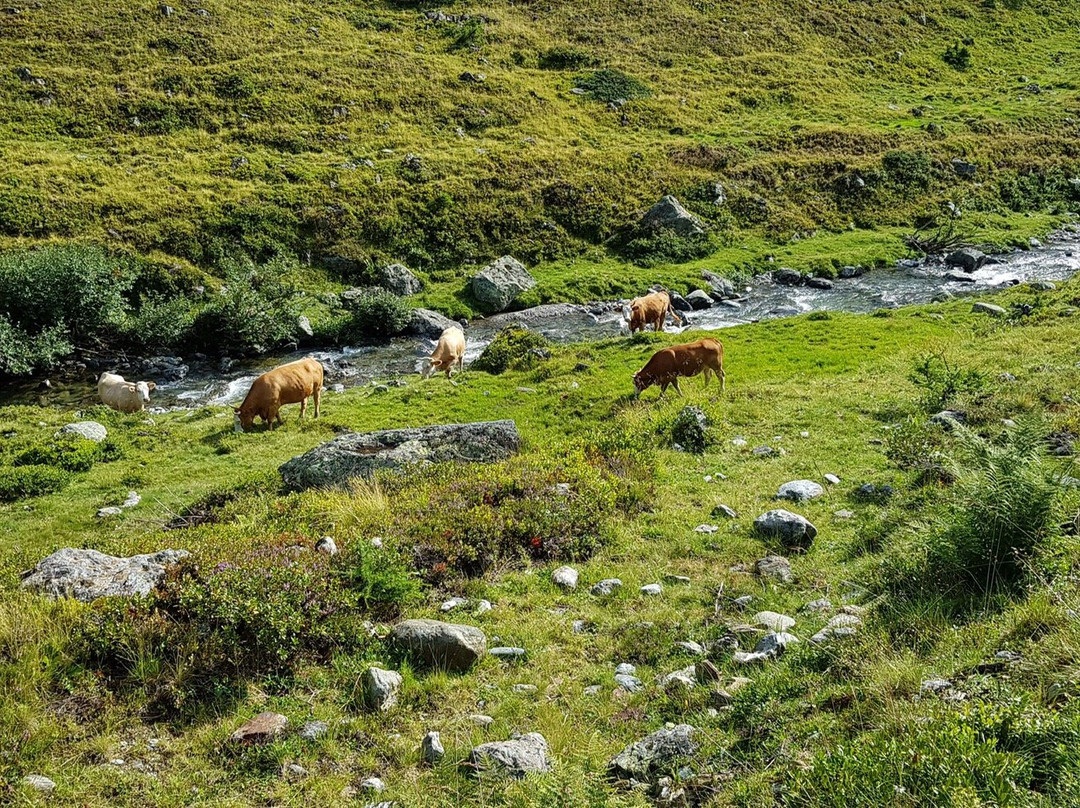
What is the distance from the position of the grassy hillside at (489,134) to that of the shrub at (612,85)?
0.86 ft

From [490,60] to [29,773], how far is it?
236 ft

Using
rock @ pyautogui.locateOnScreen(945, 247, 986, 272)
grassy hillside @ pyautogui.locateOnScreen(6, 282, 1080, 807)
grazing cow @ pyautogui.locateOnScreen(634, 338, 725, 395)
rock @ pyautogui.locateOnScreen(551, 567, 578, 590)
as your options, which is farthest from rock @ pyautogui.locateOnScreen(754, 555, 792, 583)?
rock @ pyautogui.locateOnScreen(945, 247, 986, 272)

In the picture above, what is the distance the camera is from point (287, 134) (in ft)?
168

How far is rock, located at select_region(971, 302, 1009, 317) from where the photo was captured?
91.6ft

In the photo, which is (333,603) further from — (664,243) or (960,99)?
(960,99)

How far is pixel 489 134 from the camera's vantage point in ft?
186

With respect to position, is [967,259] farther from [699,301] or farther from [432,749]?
[432,749]

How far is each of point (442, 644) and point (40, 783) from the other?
11.9ft

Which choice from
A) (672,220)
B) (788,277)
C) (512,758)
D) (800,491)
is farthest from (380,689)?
(672,220)

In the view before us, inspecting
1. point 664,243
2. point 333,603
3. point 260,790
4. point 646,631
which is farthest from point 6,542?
point 664,243

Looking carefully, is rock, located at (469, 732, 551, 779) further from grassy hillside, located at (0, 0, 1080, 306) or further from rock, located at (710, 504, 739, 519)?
grassy hillside, located at (0, 0, 1080, 306)

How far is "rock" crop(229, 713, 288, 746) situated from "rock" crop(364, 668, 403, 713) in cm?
81

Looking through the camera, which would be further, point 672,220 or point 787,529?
point 672,220

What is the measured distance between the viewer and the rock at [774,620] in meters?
7.53
